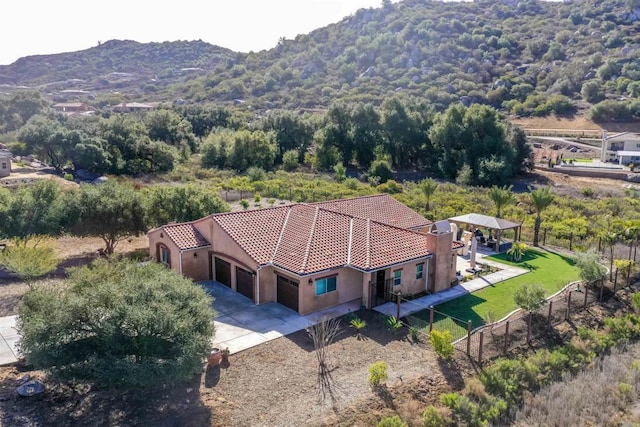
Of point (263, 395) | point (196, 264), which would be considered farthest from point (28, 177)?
point (263, 395)

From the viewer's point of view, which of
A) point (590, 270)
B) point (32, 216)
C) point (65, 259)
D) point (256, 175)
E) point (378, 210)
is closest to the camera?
point (590, 270)

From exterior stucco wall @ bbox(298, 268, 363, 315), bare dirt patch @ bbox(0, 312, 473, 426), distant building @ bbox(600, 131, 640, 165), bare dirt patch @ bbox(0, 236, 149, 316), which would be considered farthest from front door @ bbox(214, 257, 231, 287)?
distant building @ bbox(600, 131, 640, 165)

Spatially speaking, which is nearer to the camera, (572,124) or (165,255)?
(165,255)

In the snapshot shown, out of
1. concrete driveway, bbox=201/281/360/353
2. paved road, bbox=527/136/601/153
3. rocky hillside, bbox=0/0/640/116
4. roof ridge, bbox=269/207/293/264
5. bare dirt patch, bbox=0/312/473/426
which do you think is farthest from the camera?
rocky hillside, bbox=0/0/640/116

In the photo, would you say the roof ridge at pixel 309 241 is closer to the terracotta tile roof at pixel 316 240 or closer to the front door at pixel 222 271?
the terracotta tile roof at pixel 316 240

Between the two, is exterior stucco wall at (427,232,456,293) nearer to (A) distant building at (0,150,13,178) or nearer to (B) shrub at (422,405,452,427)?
(B) shrub at (422,405,452,427)

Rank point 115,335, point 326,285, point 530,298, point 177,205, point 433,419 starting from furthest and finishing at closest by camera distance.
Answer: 1. point 177,205
2. point 326,285
3. point 530,298
4. point 433,419
5. point 115,335

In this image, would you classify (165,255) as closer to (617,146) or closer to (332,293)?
(332,293)

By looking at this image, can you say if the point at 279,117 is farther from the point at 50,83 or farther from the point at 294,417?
the point at 50,83
